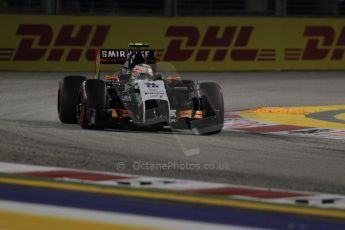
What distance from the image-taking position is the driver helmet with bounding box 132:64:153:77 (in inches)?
408

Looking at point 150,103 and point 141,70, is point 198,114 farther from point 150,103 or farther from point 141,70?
point 141,70

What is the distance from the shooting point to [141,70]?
1038 centimetres

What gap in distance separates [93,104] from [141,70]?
3.14 ft

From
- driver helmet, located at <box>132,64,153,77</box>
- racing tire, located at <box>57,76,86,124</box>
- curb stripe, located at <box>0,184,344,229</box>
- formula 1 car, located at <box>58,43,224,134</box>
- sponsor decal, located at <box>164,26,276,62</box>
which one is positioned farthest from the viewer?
sponsor decal, located at <box>164,26,276,62</box>

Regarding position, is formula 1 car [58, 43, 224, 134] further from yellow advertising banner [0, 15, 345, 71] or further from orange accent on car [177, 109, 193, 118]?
yellow advertising banner [0, 15, 345, 71]

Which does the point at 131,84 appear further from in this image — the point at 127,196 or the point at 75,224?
the point at 75,224

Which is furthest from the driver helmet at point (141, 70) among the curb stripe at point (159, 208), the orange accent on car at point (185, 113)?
the curb stripe at point (159, 208)

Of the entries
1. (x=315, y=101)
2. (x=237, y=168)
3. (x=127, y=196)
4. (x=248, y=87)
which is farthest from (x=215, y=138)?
(x=248, y=87)

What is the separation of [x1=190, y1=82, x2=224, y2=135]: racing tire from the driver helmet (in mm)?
801

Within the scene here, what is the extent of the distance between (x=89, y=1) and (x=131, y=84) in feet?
39.3

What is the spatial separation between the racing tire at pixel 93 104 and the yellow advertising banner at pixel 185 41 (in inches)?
435

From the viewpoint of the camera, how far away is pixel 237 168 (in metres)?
7.32

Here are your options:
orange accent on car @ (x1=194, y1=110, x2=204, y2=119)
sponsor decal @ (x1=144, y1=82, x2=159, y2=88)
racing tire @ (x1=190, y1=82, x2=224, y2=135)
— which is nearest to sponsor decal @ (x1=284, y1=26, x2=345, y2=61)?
racing tire @ (x1=190, y1=82, x2=224, y2=135)

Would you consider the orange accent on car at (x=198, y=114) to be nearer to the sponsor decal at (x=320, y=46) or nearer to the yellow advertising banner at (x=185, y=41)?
the yellow advertising banner at (x=185, y=41)
